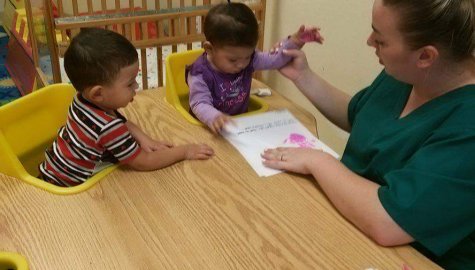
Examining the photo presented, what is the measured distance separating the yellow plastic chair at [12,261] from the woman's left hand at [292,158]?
22.9 inches

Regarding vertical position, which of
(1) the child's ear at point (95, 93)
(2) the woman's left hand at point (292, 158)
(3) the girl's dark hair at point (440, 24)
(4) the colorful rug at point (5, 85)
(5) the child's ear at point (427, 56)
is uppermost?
(3) the girl's dark hair at point (440, 24)

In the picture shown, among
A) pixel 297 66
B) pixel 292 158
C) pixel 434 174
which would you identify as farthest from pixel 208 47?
pixel 434 174

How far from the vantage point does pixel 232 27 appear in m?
1.36

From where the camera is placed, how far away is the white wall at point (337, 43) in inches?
71.9

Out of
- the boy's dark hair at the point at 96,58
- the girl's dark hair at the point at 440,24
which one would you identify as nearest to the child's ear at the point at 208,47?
the boy's dark hair at the point at 96,58

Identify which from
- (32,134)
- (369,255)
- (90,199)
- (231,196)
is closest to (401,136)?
(369,255)

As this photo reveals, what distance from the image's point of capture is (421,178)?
85 cm

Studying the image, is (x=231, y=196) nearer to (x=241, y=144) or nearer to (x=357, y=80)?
(x=241, y=144)

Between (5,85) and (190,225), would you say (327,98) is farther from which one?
(5,85)

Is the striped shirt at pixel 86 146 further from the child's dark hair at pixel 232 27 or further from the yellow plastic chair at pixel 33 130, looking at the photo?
the child's dark hair at pixel 232 27

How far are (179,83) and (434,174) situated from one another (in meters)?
0.95

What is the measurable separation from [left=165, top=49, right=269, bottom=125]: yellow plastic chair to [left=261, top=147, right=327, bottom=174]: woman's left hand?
0.31m

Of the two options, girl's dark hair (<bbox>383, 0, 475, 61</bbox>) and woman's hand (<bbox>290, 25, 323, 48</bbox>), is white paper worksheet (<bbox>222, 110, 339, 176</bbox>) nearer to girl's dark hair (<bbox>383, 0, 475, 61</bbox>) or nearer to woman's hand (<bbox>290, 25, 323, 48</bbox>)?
woman's hand (<bbox>290, 25, 323, 48</bbox>)

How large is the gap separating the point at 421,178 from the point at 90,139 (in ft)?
2.40
